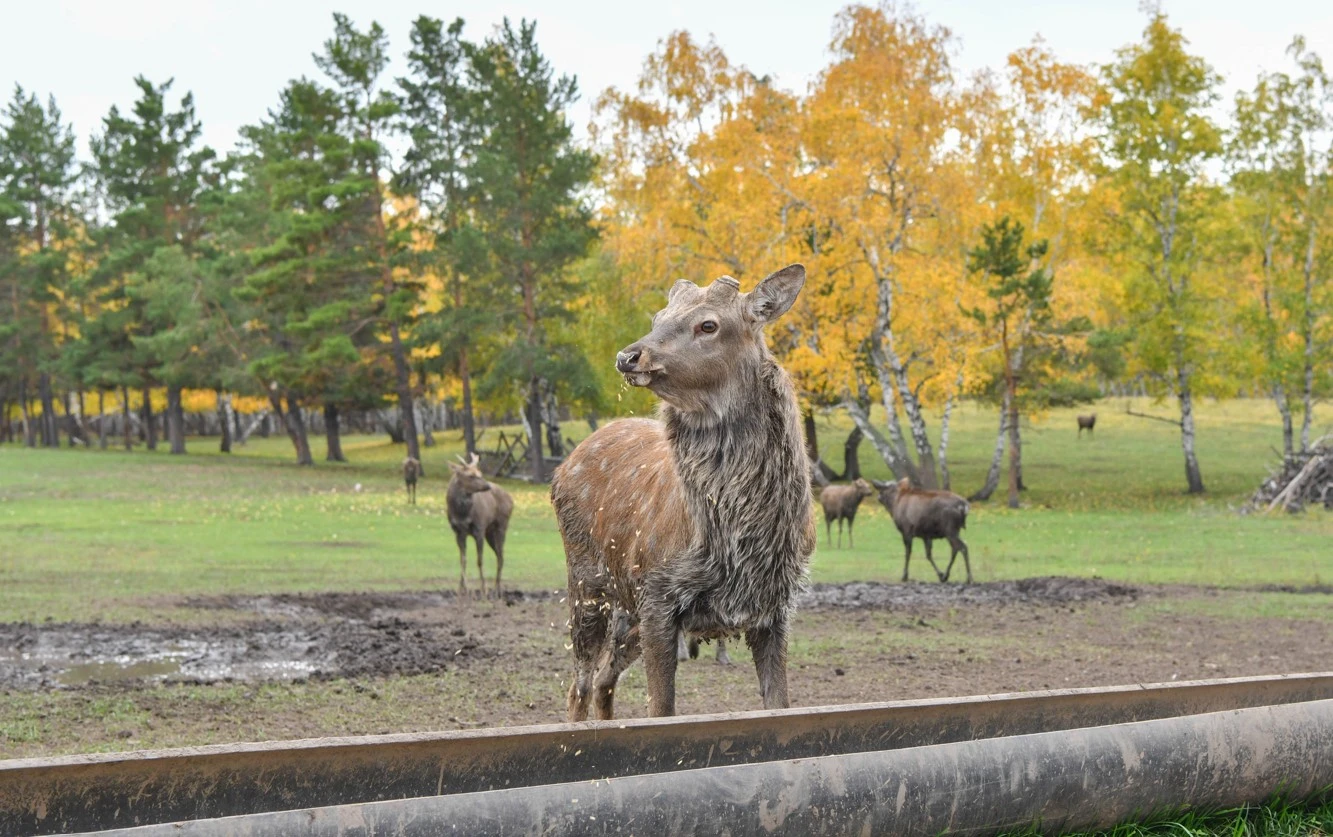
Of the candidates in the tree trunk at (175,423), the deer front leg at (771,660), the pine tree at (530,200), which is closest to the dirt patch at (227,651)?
the deer front leg at (771,660)

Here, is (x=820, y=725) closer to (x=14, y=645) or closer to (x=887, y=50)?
(x=14, y=645)

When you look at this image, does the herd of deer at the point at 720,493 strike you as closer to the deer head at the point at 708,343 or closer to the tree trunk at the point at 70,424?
the deer head at the point at 708,343

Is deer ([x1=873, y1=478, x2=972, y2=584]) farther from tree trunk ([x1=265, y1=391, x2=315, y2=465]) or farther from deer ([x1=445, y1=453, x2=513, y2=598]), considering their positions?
tree trunk ([x1=265, y1=391, x2=315, y2=465])

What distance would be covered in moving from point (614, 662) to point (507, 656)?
4.45 m

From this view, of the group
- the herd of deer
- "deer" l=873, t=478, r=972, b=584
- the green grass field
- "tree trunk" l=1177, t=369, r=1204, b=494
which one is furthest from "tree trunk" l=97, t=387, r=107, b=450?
the herd of deer

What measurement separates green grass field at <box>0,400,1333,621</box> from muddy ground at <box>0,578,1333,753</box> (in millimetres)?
2060

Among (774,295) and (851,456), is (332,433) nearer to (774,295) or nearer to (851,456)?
→ (851,456)

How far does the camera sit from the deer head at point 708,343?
18.3ft

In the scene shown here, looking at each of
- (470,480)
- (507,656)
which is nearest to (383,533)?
(470,480)

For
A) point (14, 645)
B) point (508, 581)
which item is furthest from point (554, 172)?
point (14, 645)

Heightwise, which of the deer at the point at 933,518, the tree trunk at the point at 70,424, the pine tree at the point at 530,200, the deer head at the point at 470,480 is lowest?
the deer at the point at 933,518

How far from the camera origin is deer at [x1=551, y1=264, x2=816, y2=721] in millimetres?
5629

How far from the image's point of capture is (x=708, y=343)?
5684 millimetres

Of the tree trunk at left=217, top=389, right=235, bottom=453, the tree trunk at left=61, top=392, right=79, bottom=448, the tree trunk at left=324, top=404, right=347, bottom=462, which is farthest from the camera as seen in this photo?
the tree trunk at left=61, top=392, right=79, bottom=448
